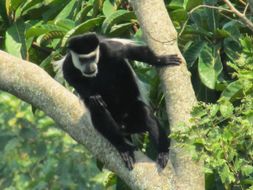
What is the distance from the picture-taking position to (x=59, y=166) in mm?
8328

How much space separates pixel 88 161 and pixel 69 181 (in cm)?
47

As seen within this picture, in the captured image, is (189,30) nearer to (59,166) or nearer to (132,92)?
(132,92)

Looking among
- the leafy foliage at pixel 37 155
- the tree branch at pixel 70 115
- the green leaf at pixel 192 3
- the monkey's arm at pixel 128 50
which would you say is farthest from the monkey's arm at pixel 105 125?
the leafy foliage at pixel 37 155

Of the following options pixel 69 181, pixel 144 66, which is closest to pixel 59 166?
pixel 69 181

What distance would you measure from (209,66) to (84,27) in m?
0.79

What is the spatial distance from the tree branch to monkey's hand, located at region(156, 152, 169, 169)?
2 centimetres

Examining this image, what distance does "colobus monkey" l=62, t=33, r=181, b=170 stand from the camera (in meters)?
3.98

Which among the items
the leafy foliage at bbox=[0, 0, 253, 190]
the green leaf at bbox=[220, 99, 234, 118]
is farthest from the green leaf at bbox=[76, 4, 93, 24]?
the green leaf at bbox=[220, 99, 234, 118]

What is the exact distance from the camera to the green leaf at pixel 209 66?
4.09 m

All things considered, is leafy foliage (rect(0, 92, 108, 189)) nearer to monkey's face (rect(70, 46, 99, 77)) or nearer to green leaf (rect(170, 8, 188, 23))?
monkey's face (rect(70, 46, 99, 77))

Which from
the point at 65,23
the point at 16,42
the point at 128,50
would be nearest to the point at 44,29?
the point at 65,23

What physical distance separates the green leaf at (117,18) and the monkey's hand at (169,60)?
3.89 ft

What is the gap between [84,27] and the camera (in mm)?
4523

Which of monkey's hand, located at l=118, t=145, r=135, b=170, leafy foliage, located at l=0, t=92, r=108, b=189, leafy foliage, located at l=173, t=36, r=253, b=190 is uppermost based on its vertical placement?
leafy foliage, located at l=173, t=36, r=253, b=190
